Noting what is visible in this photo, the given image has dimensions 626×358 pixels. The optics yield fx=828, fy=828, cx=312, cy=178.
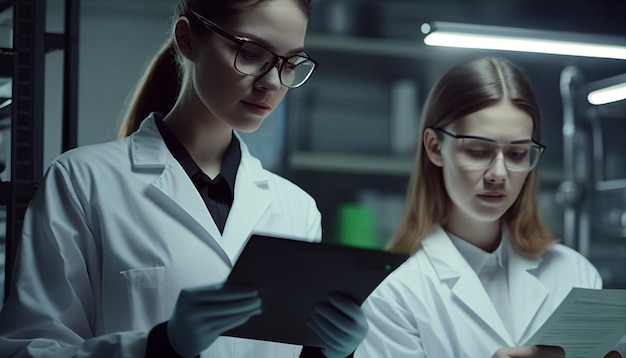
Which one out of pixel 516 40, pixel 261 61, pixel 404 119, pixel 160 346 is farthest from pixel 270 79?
pixel 404 119

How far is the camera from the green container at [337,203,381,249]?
96.9 inches

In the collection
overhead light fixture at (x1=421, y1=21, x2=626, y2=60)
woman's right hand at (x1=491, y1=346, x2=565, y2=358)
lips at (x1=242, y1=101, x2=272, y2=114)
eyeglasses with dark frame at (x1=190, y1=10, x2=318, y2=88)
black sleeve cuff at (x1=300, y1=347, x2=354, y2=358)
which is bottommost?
woman's right hand at (x1=491, y1=346, x2=565, y2=358)

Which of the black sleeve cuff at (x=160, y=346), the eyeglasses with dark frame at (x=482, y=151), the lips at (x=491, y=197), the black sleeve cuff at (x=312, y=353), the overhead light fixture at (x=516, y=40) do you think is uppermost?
the overhead light fixture at (x=516, y=40)

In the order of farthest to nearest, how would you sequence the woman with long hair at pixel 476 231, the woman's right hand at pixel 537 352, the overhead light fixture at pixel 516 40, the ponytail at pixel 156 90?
the overhead light fixture at pixel 516 40, the woman with long hair at pixel 476 231, the woman's right hand at pixel 537 352, the ponytail at pixel 156 90

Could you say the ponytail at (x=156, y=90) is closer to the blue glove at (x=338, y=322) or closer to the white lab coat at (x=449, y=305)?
the blue glove at (x=338, y=322)

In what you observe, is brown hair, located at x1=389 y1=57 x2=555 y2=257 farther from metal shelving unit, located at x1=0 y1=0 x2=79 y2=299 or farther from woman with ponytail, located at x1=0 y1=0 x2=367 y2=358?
metal shelving unit, located at x1=0 y1=0 x2=79 y2=299

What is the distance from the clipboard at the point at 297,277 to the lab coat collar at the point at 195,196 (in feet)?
0.54

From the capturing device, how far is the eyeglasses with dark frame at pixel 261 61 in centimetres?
157

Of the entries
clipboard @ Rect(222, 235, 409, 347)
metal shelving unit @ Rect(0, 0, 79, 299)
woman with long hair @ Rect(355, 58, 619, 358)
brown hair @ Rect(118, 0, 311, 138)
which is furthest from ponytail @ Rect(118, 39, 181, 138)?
woman with long hair @ Rect(355, 58, 619, 358)

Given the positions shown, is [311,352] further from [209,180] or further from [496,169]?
[496,169]

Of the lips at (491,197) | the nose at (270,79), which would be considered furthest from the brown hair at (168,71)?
the lips at (491,197)

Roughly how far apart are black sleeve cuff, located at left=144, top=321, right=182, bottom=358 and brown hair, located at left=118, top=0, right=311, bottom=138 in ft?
1.54

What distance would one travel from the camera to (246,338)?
1485mm

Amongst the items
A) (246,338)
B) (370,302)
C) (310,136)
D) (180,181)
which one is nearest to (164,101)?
(180,181)
